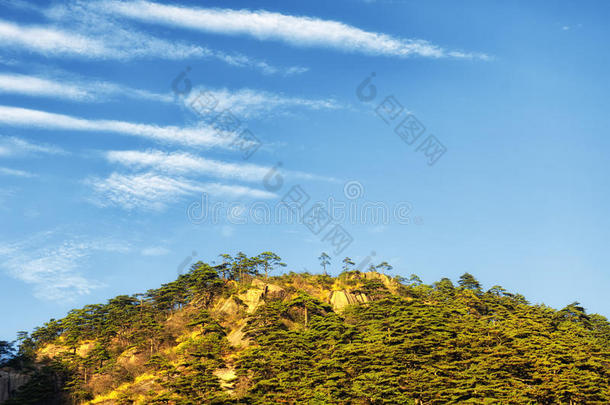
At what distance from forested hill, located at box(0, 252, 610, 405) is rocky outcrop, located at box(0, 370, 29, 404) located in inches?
17.8

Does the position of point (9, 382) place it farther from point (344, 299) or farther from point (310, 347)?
point (344, 299)

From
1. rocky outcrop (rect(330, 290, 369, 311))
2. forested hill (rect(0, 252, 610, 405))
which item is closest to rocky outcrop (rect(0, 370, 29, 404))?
forested hill (rect(0, 252, 610, 405))

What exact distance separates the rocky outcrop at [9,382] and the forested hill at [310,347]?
17.8 inches

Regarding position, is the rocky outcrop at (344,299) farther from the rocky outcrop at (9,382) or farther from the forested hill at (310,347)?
the rocky outcrop at (9,382)

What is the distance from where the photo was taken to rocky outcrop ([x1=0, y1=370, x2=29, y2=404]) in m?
69.2

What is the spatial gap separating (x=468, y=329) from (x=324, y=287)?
115ft

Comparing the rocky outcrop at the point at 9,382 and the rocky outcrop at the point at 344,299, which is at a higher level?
the rocky outcrop at the point at 344,299

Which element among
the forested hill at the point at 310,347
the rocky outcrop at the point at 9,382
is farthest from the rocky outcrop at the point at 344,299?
the rocky outcrop at the point at 9,382

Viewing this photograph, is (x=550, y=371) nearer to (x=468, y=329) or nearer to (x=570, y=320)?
(x=468, y=329)

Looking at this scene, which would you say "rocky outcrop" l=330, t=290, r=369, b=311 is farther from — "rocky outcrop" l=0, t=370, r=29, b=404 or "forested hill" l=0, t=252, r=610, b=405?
"rocky outcrop" l=0, t=370, r=29, b=404

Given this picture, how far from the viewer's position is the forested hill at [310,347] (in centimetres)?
4588

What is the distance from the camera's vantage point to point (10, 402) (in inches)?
2370

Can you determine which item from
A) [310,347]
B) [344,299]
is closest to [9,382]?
[310,347]

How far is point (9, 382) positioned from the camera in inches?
2781
